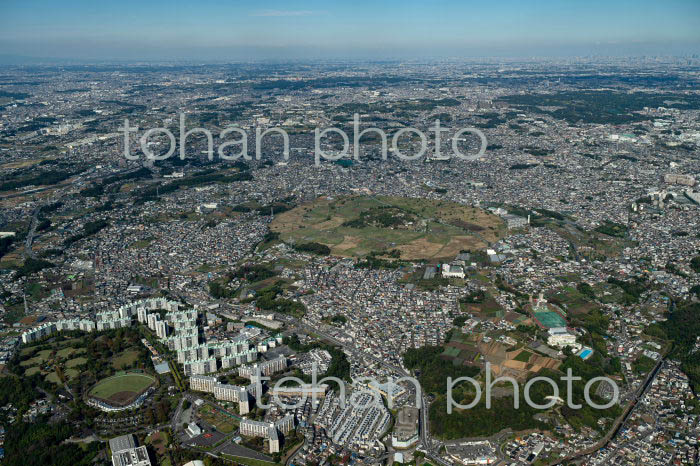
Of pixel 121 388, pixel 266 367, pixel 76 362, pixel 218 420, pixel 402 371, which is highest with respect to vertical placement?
pixel 266 367

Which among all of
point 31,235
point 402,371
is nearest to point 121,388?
point 402,371

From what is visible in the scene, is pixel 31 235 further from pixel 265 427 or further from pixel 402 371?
pixel 402 371

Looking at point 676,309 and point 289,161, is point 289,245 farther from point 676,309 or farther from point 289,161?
point 289,161

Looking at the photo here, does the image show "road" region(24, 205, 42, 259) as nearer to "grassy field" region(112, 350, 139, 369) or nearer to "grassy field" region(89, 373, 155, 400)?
"grassy field" region(112, 350, 139, 369)

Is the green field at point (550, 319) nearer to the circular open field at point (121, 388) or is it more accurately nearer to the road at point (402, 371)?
the road at point (402, 371)

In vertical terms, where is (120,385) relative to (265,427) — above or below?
below
